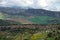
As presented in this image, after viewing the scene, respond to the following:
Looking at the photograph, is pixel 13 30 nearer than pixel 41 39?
No

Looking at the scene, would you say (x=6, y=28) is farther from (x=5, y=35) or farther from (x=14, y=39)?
(x=14, y=39)

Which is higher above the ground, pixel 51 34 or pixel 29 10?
pixel 29 10

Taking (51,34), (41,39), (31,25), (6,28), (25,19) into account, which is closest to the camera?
(41,39)

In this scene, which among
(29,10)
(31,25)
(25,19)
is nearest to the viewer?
(31,25)

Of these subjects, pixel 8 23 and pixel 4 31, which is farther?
pixel 8 23

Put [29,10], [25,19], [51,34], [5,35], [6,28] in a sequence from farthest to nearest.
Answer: [29,10]
[25,19]
[6,28]
[5,35]
[51,34]

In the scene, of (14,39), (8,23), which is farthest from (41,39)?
(8,23)

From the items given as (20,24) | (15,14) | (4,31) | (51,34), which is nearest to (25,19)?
(20,24)

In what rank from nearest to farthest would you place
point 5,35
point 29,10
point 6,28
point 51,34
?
1. point 51,34
2. point 5,35
3. point 6,28
4. point 29,10

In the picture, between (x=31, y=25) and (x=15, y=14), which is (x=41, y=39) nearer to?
(x=31, y=25)
